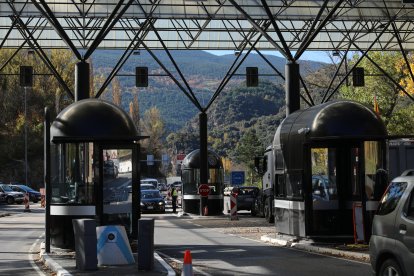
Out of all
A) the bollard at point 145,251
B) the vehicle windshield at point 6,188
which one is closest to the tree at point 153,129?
the vehicle windshield at point 6,188

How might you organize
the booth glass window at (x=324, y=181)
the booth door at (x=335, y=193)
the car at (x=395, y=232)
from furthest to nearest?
the booth glass window at (x=324, y=181), the booth door at (x=335, y=193), the car at (x=395, y=232)

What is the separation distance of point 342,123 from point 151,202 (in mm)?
24684

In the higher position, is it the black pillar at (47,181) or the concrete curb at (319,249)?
the black pillar at (47,181)

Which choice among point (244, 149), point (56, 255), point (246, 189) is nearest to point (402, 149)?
point (246, 189)

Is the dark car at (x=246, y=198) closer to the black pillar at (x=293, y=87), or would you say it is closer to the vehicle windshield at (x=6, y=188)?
the black pillar at (x=293, y=87)

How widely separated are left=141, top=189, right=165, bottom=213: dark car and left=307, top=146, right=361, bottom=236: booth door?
929 inches

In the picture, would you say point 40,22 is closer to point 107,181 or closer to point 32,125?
point 107,181

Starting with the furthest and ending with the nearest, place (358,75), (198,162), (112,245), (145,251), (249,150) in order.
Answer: (249,150), (198,162), (358,75), (112,245), (145,251)

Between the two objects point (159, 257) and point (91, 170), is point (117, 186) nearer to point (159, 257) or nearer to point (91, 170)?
point (91, 170)

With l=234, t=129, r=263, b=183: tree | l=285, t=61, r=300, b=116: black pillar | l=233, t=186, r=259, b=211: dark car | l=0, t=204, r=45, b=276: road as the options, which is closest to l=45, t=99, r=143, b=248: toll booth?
l=0, t=204, r=45, b=276: road

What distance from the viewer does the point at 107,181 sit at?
18.8 meters

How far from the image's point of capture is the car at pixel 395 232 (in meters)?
9.59

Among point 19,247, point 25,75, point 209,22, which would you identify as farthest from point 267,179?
point 19,247

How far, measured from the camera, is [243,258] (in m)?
17.2
